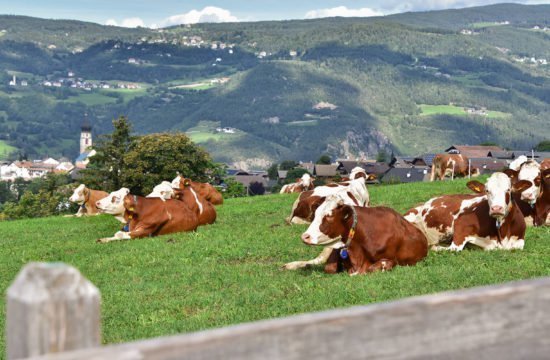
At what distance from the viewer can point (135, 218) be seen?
62.4 ft

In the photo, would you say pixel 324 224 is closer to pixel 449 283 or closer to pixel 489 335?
pixel 449 283

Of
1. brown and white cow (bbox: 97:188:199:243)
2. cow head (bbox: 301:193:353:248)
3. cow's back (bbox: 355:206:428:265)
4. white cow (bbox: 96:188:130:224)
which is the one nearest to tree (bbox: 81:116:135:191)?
white cow (bbox: 96:188:130:224)

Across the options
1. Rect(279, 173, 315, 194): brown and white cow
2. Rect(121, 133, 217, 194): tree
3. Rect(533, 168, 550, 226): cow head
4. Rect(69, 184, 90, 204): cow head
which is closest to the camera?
Rect(533, 168, 550, 226): cow head

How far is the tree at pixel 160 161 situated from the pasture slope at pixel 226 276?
1983 inches

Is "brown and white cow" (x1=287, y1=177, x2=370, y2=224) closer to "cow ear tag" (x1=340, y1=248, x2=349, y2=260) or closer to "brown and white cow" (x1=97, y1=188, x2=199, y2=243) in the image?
"brown and white cow" (x1=97, y1=188, x2=199, y2=243)

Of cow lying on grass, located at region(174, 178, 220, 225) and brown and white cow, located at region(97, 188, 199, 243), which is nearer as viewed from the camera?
brown and white cow, located at region(97, 188, 199, 243)

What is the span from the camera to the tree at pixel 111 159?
7412cm

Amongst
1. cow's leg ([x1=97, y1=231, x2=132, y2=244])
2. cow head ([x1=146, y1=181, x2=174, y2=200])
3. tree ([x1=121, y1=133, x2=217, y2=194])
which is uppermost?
cow head ([x1=146, y1=181, x2=174, y2=200])

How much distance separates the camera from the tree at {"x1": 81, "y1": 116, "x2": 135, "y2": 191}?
7412cm

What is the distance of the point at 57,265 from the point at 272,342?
75 cm

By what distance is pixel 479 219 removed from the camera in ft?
44.1

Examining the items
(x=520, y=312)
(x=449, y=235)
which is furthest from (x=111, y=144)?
(x=520, y=312)

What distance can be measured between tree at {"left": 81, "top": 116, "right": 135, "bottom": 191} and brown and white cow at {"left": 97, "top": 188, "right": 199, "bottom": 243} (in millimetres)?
53539

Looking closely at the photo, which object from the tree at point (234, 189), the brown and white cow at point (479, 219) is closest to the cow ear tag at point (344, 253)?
the brown and white cow at point (479, 219)
